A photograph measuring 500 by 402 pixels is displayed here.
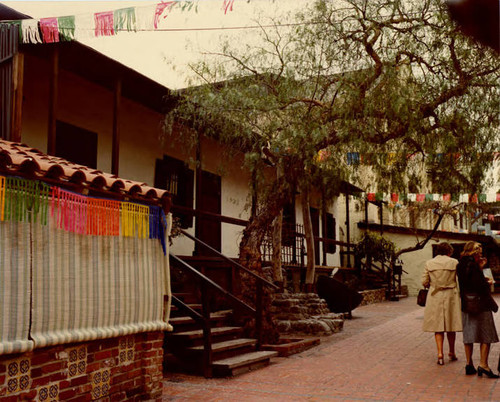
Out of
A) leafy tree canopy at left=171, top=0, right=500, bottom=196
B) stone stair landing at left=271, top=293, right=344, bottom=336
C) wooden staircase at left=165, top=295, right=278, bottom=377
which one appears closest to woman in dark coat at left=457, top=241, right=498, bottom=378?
leafy tree canopy at left=171, top=0, right=500, bottom=196

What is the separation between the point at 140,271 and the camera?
20.1 ft

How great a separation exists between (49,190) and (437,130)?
Result: 7.27 m

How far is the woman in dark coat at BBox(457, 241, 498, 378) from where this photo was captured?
7359 millimetres

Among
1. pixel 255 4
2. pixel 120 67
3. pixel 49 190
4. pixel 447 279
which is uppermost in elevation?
pixel 255 4

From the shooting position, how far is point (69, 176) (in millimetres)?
5164

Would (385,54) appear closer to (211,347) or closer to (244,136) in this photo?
(244,136)

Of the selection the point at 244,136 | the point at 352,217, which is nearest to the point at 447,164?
the point at 244,136

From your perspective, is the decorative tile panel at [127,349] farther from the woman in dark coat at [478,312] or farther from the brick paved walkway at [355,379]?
the woman in dark coat at [478,312]

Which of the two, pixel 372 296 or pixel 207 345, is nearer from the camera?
pixel 207 345

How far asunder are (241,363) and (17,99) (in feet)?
14.6

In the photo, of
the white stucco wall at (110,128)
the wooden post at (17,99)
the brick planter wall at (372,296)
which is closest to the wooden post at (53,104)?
the wooden post at (17,99)

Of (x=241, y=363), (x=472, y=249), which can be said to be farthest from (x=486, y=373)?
(x=241, y=363)

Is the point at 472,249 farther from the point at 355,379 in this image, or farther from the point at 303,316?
the point at 303,316

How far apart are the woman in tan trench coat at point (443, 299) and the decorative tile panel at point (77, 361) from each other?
5.07 m
